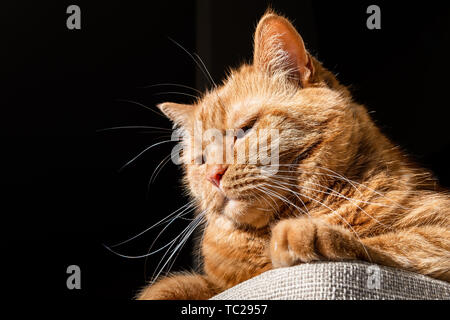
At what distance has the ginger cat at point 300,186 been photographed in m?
0.98

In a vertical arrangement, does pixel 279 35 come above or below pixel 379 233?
above

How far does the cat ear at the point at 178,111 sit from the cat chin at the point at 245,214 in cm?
48

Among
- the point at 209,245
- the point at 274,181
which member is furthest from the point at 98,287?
the point at 274,181

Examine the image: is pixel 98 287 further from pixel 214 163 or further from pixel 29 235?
pixel 214 163

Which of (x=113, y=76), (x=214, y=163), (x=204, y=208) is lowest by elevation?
(x=204, y=208)

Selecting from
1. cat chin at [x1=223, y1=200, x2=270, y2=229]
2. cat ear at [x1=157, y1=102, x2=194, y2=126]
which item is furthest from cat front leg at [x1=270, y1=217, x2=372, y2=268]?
cat ear at [x1=157, y1=102, x2=194, y2=126]

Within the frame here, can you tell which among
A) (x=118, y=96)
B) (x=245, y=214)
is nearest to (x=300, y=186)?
(x=245, y=214)

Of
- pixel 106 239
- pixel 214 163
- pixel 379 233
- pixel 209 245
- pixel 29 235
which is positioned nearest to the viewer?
pixel 379 233

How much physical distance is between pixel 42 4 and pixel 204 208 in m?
0.92

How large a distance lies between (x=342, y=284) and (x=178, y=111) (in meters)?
0.91

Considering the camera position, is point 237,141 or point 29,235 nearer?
point 237,141

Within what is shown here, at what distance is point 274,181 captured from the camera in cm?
108

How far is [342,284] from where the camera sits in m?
0.78

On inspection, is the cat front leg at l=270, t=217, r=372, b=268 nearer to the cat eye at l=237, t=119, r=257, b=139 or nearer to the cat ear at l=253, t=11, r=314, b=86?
the cat eye at l=237, t=119, r=257, b=139
